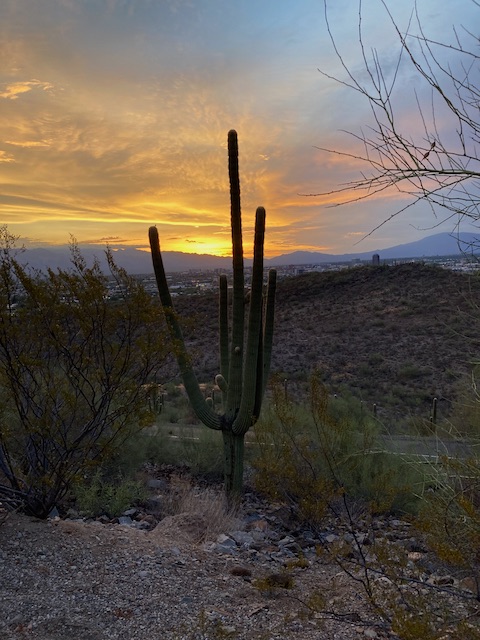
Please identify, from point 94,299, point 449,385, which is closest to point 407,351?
point 449,385

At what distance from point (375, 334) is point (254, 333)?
20.7 meters

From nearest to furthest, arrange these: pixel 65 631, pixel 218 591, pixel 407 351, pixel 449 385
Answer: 1. pixel 65 631
2. pixel 218 591
3. pixel 449 385
4. pixel 407 351

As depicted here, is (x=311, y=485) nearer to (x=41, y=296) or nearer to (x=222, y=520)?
(x=222, y=520)

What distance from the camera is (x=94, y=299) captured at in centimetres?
645

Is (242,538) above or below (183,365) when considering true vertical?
below

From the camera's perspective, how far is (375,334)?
28438mm

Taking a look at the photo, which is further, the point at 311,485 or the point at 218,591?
the point at 311,485

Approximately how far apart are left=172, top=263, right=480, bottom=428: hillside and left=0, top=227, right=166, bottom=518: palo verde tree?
8.81 meters

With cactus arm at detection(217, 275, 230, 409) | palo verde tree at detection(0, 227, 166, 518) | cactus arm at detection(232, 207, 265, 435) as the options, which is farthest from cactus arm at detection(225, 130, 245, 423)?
palo verde tree at detection(0, 227, 166, 518)

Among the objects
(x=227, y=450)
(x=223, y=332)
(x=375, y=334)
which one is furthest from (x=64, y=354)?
(x=375, y=334)

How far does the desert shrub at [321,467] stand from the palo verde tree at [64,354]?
74.4 inches

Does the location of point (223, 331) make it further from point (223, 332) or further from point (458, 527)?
point (458, 527)

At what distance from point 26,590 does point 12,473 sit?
183cm

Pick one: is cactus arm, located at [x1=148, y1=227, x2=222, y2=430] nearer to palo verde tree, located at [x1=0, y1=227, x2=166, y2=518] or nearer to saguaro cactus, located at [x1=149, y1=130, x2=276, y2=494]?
saguaro cactus, located at [x1=149, y1=130, x2=276, y2=494]
